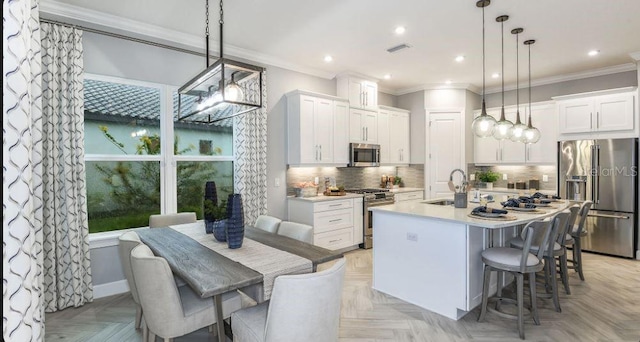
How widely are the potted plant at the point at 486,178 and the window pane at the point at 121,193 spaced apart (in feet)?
18.4

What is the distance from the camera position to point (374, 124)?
5.91 metres

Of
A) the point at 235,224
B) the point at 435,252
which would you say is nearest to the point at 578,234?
the point at 435,252

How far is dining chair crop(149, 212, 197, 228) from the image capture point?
341 cm

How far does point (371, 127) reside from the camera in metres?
5.86

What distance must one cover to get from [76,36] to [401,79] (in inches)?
186

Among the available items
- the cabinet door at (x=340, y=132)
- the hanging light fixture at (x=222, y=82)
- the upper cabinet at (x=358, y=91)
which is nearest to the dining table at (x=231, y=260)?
the hanging light fixture at (x=222, y=82)

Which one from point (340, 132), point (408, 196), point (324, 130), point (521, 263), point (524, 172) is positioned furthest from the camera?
point (524, 172)

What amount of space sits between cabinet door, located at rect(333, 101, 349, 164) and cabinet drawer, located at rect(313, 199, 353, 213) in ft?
2.17

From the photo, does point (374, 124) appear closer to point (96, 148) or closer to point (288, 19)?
point (288, 19)

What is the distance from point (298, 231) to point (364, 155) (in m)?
3.15

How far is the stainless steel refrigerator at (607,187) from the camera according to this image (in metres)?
4.62

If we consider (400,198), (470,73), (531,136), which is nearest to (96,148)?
(400,198)

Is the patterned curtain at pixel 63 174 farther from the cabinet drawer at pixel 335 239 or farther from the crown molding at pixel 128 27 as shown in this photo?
the cabinet drawer at pixel 335 239

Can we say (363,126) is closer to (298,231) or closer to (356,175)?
(356,175)
